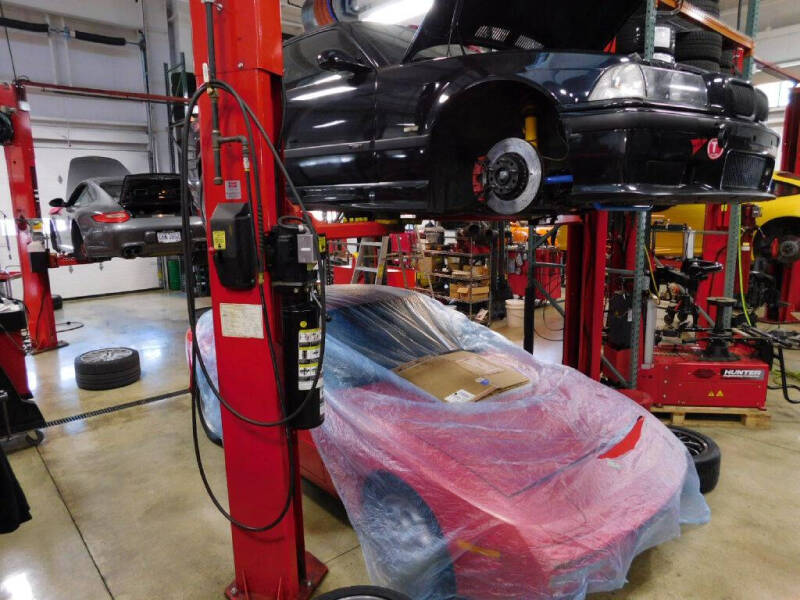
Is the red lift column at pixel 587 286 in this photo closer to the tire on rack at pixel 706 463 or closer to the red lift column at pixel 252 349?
the tire on rack at pixel 706 463

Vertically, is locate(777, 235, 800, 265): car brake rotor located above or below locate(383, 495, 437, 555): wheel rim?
above

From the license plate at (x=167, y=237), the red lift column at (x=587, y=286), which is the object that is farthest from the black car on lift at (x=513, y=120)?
the license plate at (x=167, y=237)

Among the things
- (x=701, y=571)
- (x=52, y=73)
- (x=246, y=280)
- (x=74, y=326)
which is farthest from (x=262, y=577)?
(x=52, y=73)

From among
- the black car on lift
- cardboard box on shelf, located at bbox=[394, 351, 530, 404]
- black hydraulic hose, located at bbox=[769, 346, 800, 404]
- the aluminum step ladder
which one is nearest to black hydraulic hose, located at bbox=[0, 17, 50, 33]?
the aluminum step ladder

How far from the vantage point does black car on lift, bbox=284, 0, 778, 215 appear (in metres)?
2.15

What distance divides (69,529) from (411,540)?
1831 mm

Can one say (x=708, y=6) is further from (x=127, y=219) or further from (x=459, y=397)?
(x=127, y=219)

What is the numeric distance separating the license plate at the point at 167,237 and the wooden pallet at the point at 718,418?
464 centimetres

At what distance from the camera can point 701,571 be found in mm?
2145

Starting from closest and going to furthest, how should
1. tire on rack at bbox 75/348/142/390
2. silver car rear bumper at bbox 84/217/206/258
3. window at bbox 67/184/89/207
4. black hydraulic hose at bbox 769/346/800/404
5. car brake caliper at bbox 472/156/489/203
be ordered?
car brake caliper at bbox 472/156/489/203, black hydraulic hose at bbox 769/346/800/404, tire on rack at bbox 75/348/142/390, silver car rear bumper at bbox 84/217/206/258, window at bbox 67/184/89/207

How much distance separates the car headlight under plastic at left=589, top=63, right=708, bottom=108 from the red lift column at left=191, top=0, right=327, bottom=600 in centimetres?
135

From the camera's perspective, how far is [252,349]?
1741mm

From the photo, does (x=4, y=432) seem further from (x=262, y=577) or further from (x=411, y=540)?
(x=411, y=540)

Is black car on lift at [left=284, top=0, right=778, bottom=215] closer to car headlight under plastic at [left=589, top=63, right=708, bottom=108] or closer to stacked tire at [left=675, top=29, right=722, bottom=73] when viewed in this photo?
car headlight under plastic at [left=589, top=63, right=708, bottom=108]
